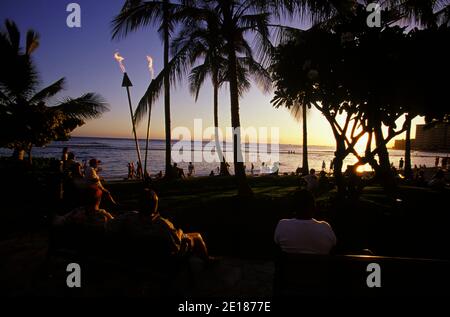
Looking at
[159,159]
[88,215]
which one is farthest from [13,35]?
[159,159]

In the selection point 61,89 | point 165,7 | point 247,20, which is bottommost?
point 61,89

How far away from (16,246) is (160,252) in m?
3.52

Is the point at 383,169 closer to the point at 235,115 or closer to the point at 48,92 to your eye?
the point at 235,115

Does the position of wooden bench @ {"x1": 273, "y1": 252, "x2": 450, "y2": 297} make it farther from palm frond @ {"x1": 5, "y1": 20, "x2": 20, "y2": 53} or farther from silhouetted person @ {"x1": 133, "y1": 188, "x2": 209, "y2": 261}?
palm frond @ {"x1": 5, "y1": 20, "x2": 20, "y2": 53}

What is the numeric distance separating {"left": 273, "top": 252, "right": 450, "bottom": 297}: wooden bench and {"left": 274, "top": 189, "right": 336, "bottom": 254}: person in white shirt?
1.58 feet

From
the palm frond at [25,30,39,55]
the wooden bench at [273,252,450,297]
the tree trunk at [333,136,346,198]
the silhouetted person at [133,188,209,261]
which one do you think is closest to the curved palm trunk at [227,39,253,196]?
the tree trunk at [333,136,346,198]

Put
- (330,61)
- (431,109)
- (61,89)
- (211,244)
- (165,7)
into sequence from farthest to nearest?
(61,89)
(165,7)
(330,61)
(431,109)
(211,244)

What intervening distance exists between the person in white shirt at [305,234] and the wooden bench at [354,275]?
48 centimetres

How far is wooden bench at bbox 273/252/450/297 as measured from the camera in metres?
2.46

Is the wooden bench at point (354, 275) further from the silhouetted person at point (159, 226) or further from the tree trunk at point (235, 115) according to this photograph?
the tree trunk at point (235, 115)

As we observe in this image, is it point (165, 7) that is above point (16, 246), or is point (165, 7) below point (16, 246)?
above
